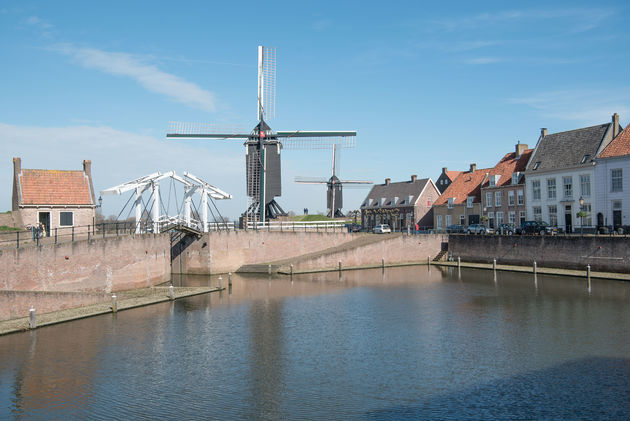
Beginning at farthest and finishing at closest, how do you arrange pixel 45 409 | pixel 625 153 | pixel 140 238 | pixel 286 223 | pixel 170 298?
pixel 286 223, pixel 625 153, pixel 140 238, pixel 170 298, pixel 45 409

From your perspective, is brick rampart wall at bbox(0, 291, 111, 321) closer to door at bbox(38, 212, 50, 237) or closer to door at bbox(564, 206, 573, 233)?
door at bbox(38, 212, 50, 237)

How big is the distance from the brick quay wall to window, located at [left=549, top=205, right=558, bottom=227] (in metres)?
7.07

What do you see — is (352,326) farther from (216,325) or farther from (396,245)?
(396,245)

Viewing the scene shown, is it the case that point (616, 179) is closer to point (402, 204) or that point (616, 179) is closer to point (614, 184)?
point (614, 184)

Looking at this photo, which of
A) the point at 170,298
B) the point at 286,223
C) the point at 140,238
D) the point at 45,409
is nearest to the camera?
the point at 45,409

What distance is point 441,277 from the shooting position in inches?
1672

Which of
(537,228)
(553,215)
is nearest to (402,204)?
(553,215)

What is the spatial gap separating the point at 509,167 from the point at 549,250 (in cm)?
1708

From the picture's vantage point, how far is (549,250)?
1692 inches

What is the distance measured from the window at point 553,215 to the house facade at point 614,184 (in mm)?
4782

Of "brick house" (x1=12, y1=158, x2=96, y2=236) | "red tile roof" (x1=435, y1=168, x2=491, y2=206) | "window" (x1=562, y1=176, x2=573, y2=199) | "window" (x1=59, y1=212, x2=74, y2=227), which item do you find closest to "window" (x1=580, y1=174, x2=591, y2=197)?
"window" (x1=562, y1=176, x2=573, y2=199)

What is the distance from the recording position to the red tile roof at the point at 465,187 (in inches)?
2441

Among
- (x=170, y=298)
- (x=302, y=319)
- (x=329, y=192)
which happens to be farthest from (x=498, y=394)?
(x=329, y=192)

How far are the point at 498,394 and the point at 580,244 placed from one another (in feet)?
98.0
